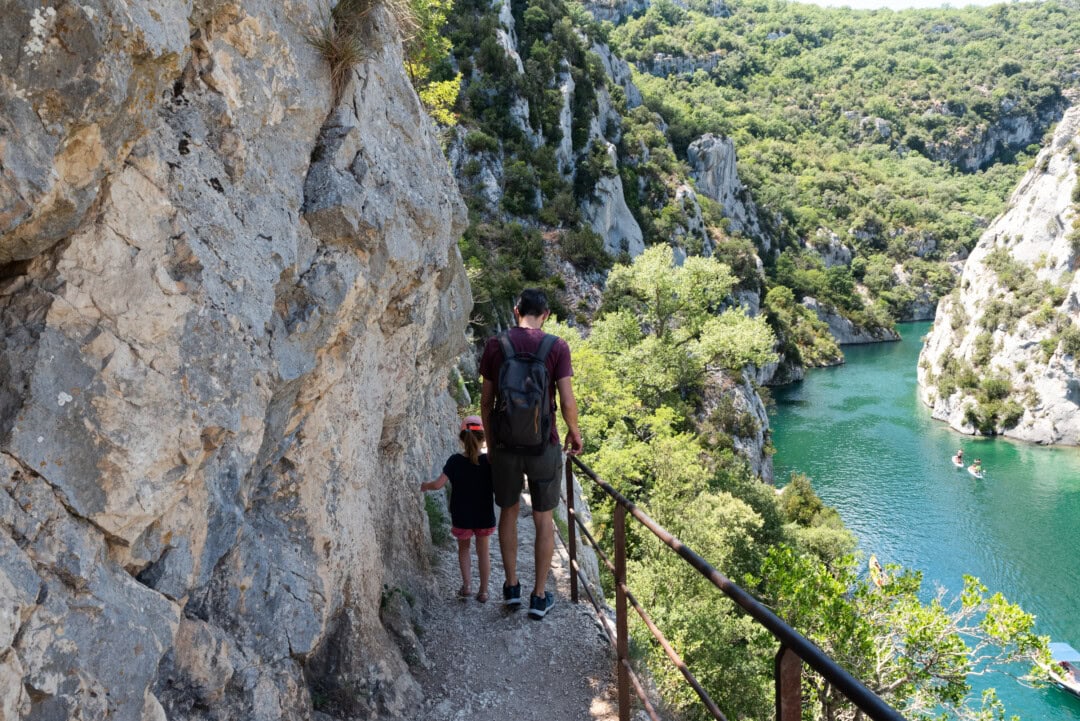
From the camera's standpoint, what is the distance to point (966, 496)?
35.8 metres

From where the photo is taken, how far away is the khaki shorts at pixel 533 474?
14.5 ft

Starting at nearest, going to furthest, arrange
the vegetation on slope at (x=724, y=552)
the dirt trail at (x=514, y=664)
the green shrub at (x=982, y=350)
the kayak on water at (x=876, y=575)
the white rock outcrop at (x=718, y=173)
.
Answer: the dirt trail at (x=514, y=664)
the vegetation on slope at (x=724, y=552)
the kayak on water at (x=876, y=575)
the green shrub at (x=982, y=350)
the white rock outcrop at (x=718, y=173)

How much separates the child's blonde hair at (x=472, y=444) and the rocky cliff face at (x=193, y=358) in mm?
699

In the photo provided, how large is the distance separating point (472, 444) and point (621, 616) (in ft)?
6.39

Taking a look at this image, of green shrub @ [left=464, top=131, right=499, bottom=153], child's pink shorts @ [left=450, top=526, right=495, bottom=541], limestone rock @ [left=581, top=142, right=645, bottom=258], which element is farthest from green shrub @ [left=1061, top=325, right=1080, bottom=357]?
child's pink shorts @ [left=450, top=526, right=495, bottom=541]

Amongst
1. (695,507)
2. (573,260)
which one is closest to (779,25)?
(573,260)

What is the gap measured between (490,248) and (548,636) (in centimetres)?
2774

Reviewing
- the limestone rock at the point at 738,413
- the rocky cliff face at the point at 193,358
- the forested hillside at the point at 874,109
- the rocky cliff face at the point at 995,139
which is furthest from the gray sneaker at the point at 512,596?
the rocky cliff face at the point at 995,139

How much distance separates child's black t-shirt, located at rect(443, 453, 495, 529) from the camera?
17.5 feet

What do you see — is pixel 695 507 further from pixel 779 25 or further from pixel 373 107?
pixel 779 25

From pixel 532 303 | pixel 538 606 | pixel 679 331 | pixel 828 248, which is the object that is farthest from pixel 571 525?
pixel 828 248

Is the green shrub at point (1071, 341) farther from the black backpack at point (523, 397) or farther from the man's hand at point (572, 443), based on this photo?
the black backpack at point (523, 397)

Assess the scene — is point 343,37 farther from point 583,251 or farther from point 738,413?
point 583,251

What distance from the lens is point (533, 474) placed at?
4.44 m
